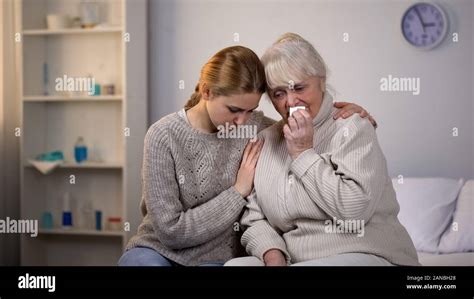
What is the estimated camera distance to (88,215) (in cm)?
319

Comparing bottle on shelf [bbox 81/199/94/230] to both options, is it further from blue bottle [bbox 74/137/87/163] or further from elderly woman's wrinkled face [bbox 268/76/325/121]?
elderly woman's wrinkled face [bbox 268/76/325/121]

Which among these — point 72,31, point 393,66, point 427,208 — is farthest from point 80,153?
point 427,208

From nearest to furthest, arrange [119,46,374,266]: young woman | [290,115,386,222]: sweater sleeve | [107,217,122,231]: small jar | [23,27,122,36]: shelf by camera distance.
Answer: [290,115,386,222]: sweater sleeve, [119,46,374,266]: young woman, [23,27,122,36]: shelf, [107,217,122,231]: small jar

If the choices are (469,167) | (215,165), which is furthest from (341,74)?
(215,165)


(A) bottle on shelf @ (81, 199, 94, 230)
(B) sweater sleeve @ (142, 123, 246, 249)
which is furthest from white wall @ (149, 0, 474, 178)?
(B) sweater sleeve @ (142, 123, 246, 249)

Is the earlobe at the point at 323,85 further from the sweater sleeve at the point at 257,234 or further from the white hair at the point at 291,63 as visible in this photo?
the sweater sleeve at the point at 257,234

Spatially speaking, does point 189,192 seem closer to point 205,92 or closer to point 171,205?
point 171,205

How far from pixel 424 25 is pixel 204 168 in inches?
61.2

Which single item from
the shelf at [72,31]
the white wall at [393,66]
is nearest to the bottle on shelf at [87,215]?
the shelf at [72,31]

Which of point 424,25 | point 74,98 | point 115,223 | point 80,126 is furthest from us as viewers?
point 80,126

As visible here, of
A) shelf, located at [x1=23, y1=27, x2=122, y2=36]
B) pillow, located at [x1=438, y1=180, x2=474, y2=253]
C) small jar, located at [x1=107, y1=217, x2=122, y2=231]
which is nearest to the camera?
pillow, located at [x1=438, y1=180, x2=474, y2=253]

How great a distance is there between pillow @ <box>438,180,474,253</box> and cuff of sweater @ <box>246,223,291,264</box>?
1.05 m

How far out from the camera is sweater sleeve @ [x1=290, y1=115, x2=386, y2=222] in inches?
55.2

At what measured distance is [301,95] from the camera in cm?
150
